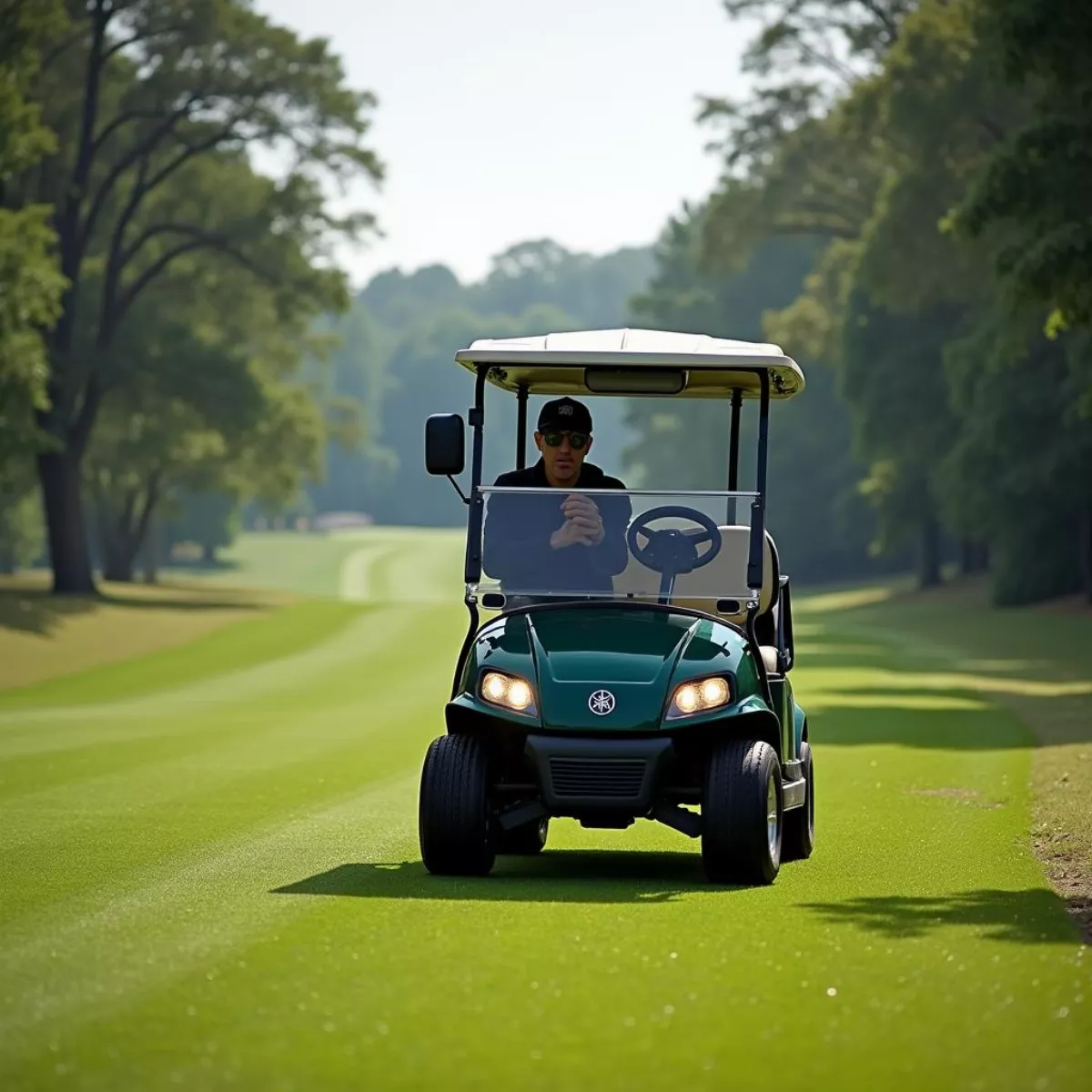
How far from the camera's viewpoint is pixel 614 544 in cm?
1122

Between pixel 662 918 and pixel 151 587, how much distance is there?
56645 millimetres

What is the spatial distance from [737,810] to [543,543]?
1.93m

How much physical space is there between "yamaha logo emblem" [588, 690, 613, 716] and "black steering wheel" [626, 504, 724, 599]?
3.75 feet

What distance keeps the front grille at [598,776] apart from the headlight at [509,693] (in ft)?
0.98

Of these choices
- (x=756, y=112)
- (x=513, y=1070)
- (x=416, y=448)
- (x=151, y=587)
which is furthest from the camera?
(x=416, y=448)

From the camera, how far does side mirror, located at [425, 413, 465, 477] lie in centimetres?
1045

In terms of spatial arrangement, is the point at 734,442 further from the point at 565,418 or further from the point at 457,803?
the point at 457,803

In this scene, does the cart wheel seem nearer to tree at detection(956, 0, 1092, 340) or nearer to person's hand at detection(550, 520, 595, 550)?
person's hand at detection(550, 520, 595, 550)

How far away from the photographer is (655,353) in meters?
11.1

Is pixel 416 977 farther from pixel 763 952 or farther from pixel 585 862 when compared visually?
pixel 585 862

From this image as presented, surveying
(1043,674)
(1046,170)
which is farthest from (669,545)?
(1043,674)

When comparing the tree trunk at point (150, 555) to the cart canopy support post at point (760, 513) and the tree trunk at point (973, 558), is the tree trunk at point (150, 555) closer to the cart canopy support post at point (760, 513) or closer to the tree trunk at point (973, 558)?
the tree trunk at point (973, 558)

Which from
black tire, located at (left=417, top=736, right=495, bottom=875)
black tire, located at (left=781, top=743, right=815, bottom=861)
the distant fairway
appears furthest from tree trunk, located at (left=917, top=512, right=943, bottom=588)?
black tire, located at (left=417, top=736, right=495, bottom=875)

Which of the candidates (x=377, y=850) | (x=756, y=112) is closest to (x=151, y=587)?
(x=756, y=112)
